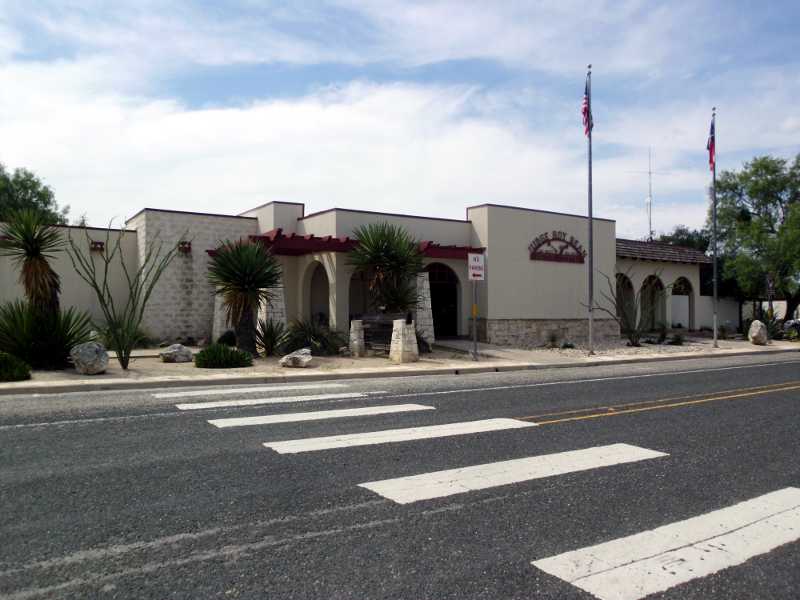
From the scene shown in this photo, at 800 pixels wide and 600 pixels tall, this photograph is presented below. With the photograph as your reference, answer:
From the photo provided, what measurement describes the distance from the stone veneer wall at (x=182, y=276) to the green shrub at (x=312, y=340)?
174 inches

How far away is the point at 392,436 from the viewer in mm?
7871

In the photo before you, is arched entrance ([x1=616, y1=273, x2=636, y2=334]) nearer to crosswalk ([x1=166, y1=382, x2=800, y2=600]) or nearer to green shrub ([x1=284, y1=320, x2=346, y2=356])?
green shrub ([x1=284, y1=320, x2=346, y2=356])

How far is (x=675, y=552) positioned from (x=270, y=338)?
14498mm

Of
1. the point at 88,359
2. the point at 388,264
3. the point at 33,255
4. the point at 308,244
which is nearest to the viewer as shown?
the point at 88,359

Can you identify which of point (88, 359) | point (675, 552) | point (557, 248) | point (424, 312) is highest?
point (557, 248)

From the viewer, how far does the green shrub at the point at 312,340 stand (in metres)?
18.3

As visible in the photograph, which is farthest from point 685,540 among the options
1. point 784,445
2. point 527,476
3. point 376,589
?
point 784,445

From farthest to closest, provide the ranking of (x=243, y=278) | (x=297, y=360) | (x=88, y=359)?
(x=243, y=278)
(x=297, y=360)
(x=88, y=359)

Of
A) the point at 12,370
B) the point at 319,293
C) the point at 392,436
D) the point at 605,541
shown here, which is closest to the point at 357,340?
the point at 319,293

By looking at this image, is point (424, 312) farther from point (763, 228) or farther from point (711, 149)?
point (763, 228)

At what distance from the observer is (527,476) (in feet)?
20.4

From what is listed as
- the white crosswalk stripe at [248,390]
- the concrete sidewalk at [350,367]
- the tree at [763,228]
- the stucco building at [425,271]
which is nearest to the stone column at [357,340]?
the concrete sidewalk at [350,367]

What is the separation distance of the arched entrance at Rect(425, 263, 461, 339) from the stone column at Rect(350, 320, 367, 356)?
5.92m

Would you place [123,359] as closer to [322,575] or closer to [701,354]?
[322,575]
